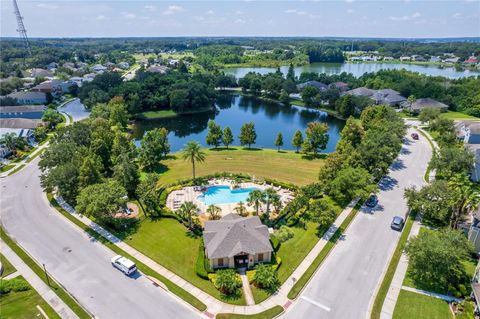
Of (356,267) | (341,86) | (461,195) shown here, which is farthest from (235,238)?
(341,86)

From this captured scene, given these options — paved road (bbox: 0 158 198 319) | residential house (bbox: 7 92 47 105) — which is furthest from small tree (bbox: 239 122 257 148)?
residential house (bbox: 7 92 47 105)

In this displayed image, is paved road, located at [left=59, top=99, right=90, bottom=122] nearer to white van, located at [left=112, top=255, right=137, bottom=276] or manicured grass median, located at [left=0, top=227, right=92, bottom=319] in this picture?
manicured grass median, located at [left=0, top=227, right=92, bottom=319]

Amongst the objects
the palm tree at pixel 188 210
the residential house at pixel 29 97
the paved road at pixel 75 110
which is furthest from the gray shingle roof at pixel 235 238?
the residential house at pixel 29 97

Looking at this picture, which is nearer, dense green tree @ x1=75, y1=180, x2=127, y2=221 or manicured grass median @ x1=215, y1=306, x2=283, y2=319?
manicured grass median @ x1=215, y1=306, x2=283, y2=319

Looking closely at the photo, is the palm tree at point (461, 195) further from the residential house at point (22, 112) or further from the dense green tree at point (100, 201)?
the residential house at point (22, 112)

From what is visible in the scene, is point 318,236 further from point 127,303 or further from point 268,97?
point 268,97

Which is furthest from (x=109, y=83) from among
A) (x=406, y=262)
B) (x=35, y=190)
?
(x=406, y=262)
